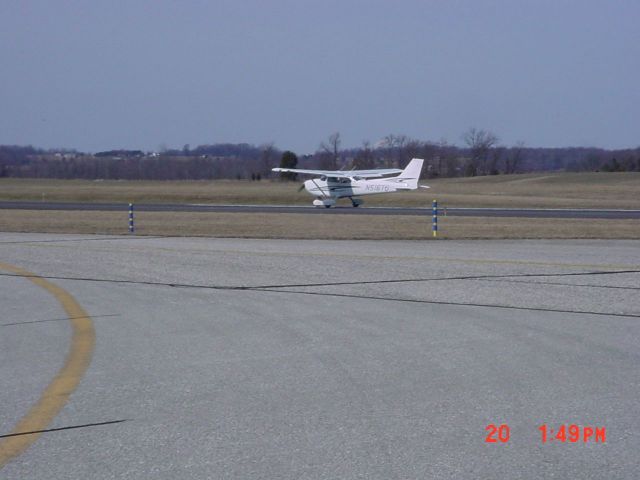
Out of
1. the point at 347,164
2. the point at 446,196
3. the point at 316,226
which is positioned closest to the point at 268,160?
the point at 347,164

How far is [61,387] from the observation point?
758cm

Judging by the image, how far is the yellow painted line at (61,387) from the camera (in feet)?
19.5

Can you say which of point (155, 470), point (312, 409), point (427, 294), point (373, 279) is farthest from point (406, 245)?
point (155, 470)

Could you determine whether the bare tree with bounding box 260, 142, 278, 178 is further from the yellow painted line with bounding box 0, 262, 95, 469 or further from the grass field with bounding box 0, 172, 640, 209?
the yellow painted line with bounding box 0, 262, 95, 469

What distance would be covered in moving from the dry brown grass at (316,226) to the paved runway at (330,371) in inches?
505

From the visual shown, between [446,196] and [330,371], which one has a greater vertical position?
[330,371]

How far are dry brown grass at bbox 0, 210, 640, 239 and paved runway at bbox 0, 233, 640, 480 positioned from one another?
42.1 ft

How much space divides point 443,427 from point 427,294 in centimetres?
739

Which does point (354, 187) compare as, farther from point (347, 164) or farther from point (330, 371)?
point (347, 164)

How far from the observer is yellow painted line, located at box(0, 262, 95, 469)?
19.5 feet

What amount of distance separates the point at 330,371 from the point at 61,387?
8.09 feet
